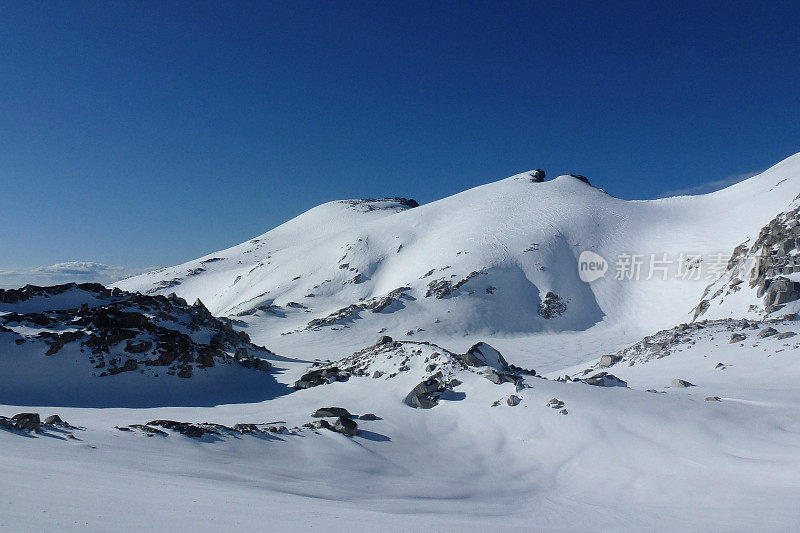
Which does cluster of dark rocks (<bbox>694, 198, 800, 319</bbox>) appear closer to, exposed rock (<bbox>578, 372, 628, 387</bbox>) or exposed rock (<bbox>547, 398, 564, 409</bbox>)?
exposed rock (<bbox>578, 372, 628, 387</bbox>)

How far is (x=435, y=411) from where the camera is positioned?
17.0 metres

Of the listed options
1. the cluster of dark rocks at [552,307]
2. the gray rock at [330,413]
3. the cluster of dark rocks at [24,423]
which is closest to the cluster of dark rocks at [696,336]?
the gray rock at [330,413]

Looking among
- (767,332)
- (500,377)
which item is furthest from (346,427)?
(767,332)

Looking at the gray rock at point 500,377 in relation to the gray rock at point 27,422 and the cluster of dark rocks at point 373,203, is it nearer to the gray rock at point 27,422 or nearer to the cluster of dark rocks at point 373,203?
the gray rock at point 27,422

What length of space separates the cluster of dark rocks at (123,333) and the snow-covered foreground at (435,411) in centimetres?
14

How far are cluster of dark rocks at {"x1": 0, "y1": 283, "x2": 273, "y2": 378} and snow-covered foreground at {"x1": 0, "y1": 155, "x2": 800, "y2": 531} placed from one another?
143 mm

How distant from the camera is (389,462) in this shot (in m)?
12.6

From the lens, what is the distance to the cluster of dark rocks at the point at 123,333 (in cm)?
2120

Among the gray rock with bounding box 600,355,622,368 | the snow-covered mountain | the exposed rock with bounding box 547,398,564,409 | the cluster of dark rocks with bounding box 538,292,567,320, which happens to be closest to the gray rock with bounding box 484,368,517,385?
the exposed rock with bounding box 547,398,564,409

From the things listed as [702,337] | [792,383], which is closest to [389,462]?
[792,383]

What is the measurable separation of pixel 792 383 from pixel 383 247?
51490 millimetres

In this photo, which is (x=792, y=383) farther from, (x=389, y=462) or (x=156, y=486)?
(x=156, y=486)

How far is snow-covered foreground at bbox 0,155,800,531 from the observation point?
7.88m
